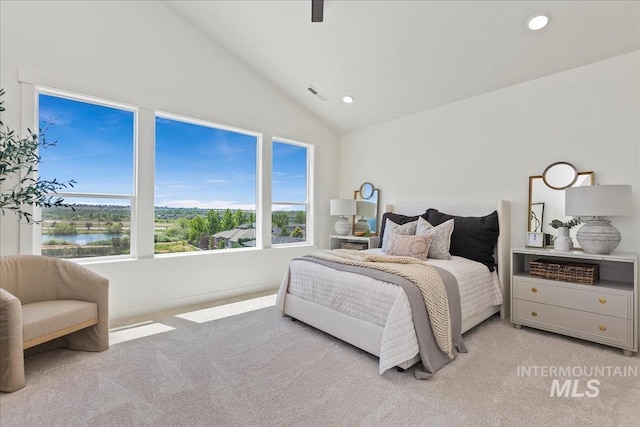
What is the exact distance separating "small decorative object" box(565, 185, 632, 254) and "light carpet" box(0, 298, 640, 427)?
85 cm

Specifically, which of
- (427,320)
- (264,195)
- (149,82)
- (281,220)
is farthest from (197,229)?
(427,320)

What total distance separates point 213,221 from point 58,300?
184 cm

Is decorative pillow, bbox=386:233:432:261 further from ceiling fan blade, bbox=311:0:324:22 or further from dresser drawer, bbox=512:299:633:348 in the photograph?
ceiling fan blade, bbox=311:0:324:22

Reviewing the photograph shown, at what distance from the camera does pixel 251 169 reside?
14.4ft

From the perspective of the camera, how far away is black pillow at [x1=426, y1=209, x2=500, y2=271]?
3.14 meters

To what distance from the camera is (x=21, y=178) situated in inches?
105

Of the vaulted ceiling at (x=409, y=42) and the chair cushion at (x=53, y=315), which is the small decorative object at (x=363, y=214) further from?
the chair cushion at (x=53, y=315)

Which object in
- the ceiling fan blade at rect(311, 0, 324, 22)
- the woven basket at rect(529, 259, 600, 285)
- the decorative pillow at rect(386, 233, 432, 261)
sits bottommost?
the woven basket at rect(529, 259, 600, 285)

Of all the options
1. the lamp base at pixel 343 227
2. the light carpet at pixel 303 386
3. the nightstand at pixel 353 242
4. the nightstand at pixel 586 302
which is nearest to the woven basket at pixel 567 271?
the nightstand at pixel 586 302

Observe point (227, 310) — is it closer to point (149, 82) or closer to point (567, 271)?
point (149, 82)

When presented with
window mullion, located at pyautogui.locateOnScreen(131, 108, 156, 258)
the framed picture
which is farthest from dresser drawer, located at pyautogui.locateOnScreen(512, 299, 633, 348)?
window mullion, located at pyautogui.locateOnScreen(131, 108, 156, 258)

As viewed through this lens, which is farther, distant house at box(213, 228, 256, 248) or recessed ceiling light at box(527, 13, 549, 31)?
distant house at box(213, 228, 256, 248)

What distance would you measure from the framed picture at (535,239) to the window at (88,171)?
13.7 ft

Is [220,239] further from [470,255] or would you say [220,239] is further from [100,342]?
[470,255]
